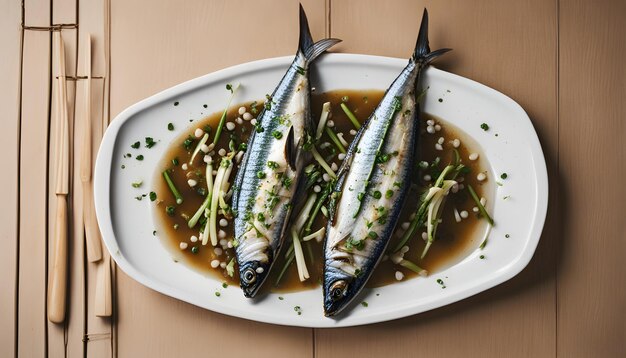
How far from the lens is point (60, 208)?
2.24 metres

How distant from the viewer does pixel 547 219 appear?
2311mm

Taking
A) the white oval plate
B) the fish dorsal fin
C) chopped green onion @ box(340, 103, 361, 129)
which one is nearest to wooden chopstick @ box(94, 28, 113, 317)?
the white oval plate

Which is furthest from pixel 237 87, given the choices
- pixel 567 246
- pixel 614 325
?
Result: pixel 614 325

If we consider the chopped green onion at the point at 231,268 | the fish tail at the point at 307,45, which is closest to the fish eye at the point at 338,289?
the chopped green onion at the point at 231,268

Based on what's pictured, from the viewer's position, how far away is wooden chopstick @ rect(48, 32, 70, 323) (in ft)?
7.32

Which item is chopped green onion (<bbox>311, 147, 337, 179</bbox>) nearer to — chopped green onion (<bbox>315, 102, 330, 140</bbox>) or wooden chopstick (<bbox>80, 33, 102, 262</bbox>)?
chopped green onion (<bbox>315, 102, 330, 140</bbox>)

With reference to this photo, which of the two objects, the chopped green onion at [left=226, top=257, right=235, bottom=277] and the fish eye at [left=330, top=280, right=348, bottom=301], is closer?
the fish eye at [left=330, top=280, right=348, bottom=301]

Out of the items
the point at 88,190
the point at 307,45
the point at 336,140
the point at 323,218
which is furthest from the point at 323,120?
the point at 88,190

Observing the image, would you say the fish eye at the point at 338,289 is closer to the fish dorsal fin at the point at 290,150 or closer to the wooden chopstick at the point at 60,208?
the fish dorsal fin at the point at 290,150

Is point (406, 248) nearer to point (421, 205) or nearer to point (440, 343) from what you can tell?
point (421, 205)

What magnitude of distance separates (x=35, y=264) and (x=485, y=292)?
231 cm

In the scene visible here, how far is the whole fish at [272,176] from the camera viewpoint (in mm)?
2078

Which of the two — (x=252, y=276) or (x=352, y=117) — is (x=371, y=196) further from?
(x=252, y=276)

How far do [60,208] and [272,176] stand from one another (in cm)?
110
